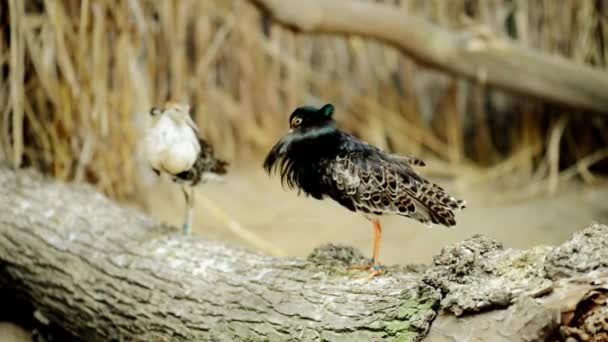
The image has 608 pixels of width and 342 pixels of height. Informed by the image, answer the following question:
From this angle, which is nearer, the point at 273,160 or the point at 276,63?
the point at 273,160

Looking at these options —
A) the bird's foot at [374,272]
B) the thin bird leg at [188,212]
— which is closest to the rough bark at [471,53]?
the thin bird leg at [188,212]

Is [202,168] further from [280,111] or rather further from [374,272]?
[280,111]

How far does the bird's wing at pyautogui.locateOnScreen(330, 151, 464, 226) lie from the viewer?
2160 millimetres

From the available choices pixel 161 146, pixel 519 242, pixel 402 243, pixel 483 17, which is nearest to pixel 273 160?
pixel 161 146

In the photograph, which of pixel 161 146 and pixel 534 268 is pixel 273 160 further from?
pixel 534 268

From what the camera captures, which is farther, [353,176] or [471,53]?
[471,53]

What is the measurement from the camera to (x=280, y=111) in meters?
4.85

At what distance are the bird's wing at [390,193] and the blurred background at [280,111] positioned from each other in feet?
3.25

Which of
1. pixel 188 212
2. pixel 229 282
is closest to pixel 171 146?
pixel 188 212

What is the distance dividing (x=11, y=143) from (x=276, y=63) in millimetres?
1728

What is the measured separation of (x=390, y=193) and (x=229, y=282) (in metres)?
0.63

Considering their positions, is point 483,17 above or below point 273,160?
above

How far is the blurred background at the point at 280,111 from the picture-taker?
144 inches

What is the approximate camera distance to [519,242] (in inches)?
140
